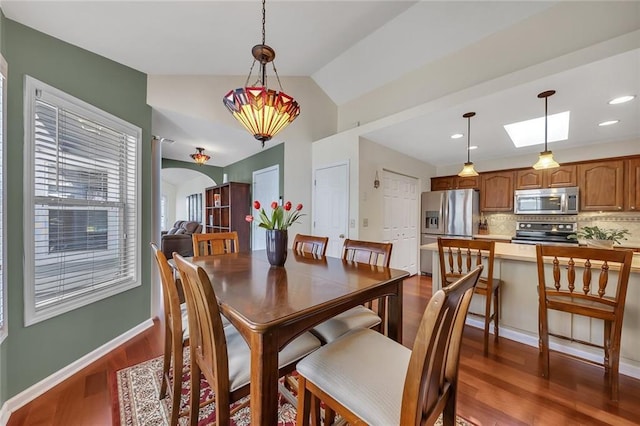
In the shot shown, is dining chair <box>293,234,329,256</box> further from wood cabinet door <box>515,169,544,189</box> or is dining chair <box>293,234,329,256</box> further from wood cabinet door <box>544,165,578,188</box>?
wood cabinet door <box>544,165,578,188</box>

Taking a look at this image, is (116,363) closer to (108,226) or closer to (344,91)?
(108,226)

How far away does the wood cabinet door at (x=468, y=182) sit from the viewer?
475 centimetres

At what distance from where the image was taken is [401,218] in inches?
175

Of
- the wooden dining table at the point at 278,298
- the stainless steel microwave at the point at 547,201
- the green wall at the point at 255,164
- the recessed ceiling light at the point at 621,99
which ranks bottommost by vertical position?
the wooden dining table at the point at 278,298

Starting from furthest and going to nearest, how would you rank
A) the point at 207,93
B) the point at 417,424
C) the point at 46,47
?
1. the point at 207,93
2. the point at 46,47
3. the point at 417,424

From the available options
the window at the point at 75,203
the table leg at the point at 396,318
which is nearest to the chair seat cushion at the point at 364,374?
the table leg at the point at 396,318

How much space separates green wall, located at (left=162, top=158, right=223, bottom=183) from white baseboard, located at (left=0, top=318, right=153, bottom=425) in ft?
15.0

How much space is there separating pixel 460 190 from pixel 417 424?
179 inches

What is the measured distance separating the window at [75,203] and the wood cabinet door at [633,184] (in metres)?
6.13

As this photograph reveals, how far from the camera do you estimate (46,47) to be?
5.73ft

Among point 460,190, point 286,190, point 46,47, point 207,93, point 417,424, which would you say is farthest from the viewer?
point 460,190

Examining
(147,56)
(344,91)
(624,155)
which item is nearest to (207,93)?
(147,56)

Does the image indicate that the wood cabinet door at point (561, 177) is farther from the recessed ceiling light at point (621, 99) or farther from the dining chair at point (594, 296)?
the dining chair at point (594, 296)

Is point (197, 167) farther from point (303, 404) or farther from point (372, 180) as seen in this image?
point (303, 404)
